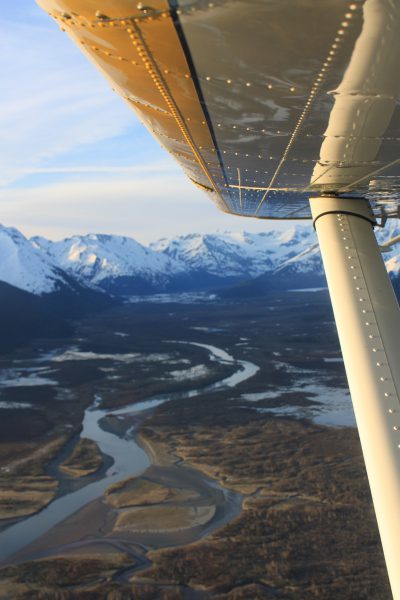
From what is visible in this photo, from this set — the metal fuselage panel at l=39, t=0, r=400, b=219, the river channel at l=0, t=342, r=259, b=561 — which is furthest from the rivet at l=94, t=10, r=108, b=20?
the river channel at l=0, t=342, r=259, b=561

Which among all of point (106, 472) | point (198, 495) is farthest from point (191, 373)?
point (198, 495)

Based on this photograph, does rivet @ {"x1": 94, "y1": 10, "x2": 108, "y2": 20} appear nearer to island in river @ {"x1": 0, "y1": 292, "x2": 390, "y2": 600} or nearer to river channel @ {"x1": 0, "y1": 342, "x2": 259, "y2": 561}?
island in river @ {"x1": 0, "y1": 292, "x2": 390, "y2": 600}

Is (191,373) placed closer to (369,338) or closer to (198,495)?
(198,495)

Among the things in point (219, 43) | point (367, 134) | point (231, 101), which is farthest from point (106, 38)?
point (367, 134)

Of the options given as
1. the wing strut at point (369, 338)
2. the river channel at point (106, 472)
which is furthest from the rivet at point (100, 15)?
the river channel at point (106, 472)

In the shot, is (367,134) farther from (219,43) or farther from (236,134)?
(219,43)

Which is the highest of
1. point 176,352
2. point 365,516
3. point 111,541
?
point 176,352
